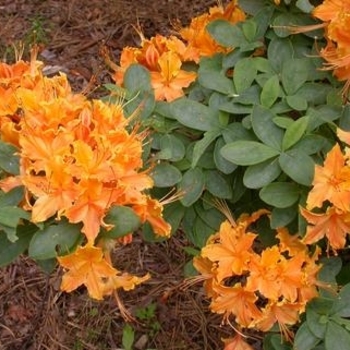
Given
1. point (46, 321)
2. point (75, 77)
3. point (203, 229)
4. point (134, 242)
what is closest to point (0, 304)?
point (46, 321)

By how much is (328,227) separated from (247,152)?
18 centimetres

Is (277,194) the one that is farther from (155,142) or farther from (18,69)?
(18,69)

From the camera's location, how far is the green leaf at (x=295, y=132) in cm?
135

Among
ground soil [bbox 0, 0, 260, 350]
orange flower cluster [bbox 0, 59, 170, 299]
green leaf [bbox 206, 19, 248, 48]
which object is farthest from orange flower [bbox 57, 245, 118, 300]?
ground soil [bbox 0, 0, 260, 350]

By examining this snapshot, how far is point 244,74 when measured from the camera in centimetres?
146

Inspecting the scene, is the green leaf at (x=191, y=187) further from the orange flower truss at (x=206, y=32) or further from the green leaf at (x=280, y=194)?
the orange flower truss at (x=206, y=32)

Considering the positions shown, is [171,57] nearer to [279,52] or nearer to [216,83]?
[216,83]

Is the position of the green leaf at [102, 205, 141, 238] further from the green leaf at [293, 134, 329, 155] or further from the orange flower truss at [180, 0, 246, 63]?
the orange flower truss at [180, 0, 246, 63]

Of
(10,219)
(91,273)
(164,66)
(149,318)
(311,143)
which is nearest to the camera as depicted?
(10,219)

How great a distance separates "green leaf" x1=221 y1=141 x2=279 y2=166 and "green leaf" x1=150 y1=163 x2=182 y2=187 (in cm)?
10

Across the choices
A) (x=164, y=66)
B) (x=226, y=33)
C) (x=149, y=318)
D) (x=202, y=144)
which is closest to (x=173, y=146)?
(x=202, y=144)

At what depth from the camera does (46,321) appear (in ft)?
8.55

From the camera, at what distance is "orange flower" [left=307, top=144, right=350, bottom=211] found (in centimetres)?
127

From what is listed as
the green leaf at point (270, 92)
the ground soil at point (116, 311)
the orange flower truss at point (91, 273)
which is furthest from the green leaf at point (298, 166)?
the ground soil at point (116, 311)
